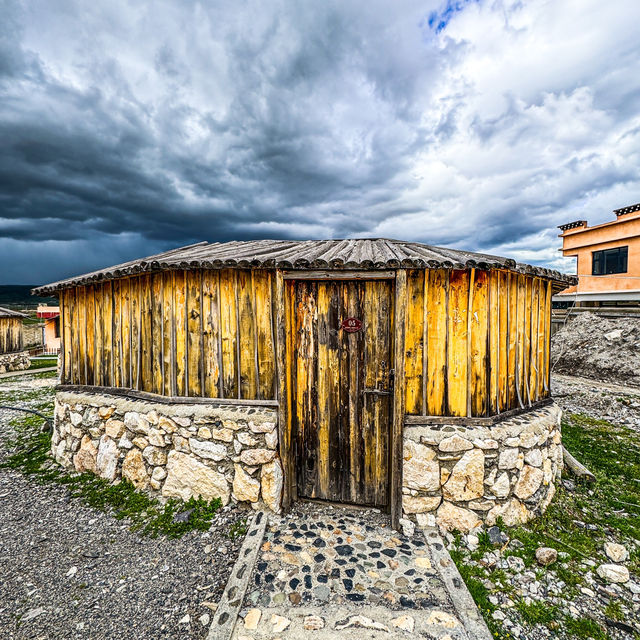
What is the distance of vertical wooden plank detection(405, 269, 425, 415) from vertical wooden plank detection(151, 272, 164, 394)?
3561 millimetres

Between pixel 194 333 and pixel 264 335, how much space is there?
1.10 metres

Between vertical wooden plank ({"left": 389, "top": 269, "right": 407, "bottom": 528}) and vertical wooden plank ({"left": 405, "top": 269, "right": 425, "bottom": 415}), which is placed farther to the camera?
vertical wooden plank ({"left": 405, "top": 269, "right": 425, "bottom": 415})

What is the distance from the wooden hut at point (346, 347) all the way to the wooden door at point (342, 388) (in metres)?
0.01

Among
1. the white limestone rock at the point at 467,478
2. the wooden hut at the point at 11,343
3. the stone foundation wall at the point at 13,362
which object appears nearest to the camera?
the white limestone rock at the point at 467,478

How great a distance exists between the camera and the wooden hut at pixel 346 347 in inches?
→ 157

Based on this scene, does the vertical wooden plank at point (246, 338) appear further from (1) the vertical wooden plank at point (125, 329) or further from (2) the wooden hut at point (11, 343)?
(2) the wooden hut at point (11, 343)

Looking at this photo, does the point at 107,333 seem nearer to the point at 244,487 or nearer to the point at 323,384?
the point at 244,487

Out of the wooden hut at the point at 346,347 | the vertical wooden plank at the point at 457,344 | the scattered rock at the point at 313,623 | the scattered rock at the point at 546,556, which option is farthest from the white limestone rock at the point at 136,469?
the scattered rock at the point at 546,556

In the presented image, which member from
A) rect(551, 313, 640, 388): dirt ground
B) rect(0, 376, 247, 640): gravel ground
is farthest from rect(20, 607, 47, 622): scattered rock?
rect(551, 313, 640, 388): dirt ground

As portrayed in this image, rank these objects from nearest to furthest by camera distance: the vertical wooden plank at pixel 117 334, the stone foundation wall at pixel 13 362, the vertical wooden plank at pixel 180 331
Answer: the vertical wooden plank at pixel 180 331 → the vertical wooden plank at pixel 117 334 → the stone foundation wall at pixel 13 362

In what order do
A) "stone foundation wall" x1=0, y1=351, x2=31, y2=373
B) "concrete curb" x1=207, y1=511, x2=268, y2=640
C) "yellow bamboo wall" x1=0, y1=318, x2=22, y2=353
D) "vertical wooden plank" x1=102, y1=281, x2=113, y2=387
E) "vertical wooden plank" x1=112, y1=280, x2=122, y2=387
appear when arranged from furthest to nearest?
"yellow bamboo wall" x1=0, y1=318, x2=22, y2=353, "stone foundation wall" x1=0, y1=351, x2=31, y2=373, "vertical wooden plank" x1=102, y1=281, x2=113, y2=387, "vertical wooden plank" x1=112, y1=280, x2=122, y2=387, "concrete curb" x1=207, y1=511, x2=268, y2=640

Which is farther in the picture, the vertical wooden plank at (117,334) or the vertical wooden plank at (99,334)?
the vertical wooden plank at (99,334)

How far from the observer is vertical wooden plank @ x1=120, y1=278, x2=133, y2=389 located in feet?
16.9

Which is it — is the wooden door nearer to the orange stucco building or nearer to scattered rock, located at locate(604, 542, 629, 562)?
scattered rock, located at locate(604, 542, 629, 562)
